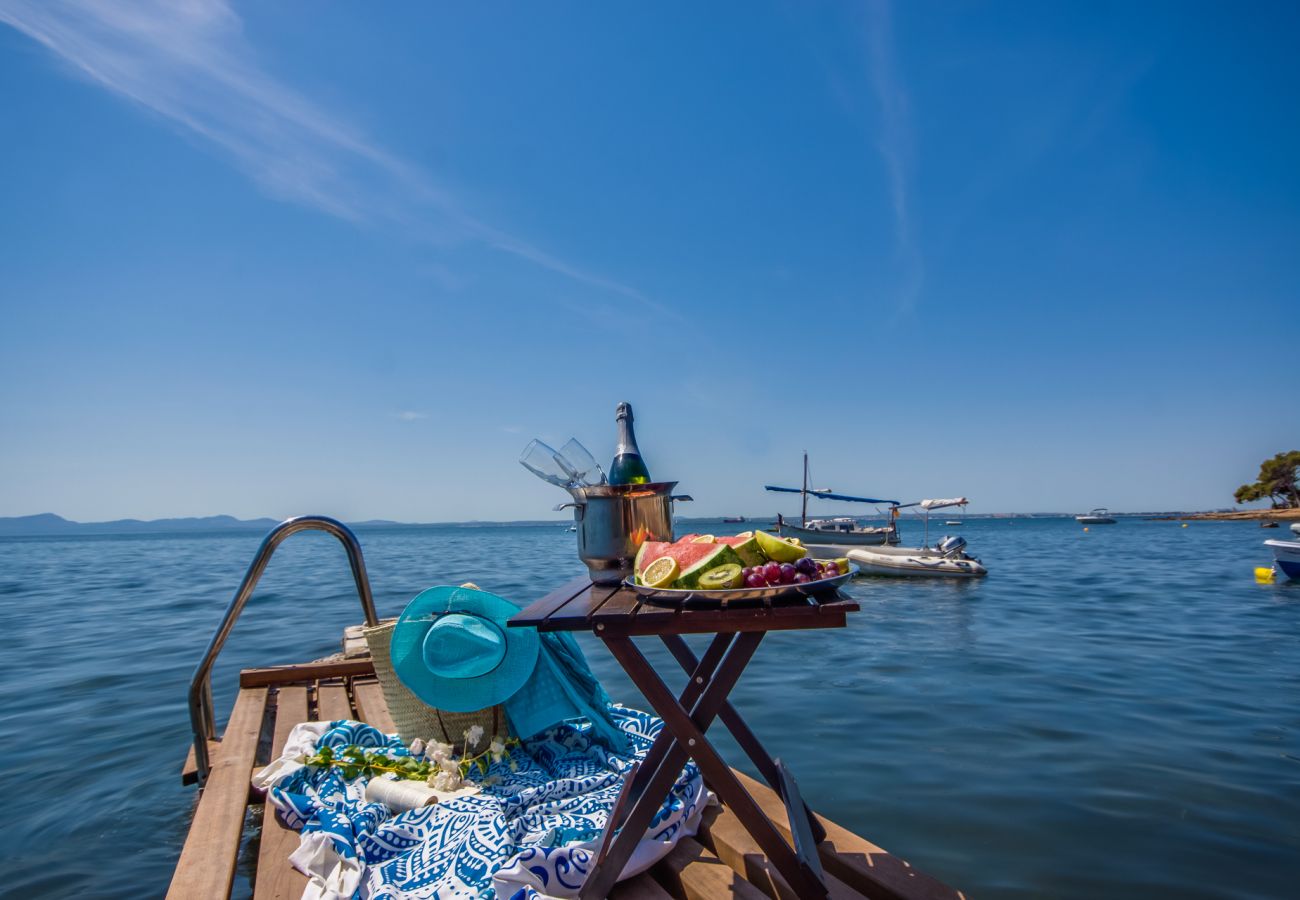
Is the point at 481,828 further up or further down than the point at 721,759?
further down

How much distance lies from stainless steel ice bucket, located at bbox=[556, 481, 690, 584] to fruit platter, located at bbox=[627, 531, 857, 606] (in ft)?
0.74

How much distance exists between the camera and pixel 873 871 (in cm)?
207

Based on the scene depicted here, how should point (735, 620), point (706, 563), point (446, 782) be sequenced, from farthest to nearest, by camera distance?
point (446, 782) < point (706, 563) < point (735, 620)

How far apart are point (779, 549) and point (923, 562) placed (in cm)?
2250

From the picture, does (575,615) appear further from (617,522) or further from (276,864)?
(276,864)

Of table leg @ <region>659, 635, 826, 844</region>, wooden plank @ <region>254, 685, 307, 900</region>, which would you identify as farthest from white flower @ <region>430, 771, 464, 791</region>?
table leg @ <region>659, 635, 826, 844</region>

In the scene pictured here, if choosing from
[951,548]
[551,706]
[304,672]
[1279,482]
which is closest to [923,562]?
[951,548]

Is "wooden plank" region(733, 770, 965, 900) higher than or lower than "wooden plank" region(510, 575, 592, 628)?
lower

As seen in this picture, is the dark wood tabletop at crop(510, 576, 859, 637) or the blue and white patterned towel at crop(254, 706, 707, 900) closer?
the dark wood tabletop at crop(510, 576, 859, 637)

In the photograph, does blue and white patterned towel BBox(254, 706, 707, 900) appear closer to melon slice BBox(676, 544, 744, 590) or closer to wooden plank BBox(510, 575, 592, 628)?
wooden plank BBox(510, 575, 592, 628)

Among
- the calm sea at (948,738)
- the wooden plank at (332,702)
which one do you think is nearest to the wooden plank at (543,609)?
the calm sea at (948,738)

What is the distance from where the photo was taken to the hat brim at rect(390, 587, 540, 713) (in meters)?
2.88

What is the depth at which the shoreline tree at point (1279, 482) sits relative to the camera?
229 ft

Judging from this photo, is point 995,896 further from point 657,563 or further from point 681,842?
point 657,563
